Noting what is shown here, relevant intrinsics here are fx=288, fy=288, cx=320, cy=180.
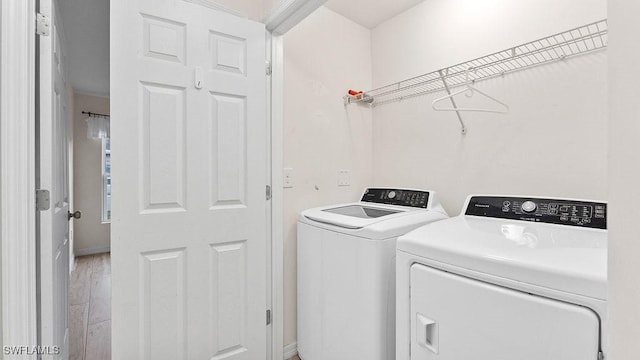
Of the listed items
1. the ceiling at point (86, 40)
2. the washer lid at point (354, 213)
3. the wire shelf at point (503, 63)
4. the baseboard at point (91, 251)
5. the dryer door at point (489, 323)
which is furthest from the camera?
the baseboard at point (91, 251)

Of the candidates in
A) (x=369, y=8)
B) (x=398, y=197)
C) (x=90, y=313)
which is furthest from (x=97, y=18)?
(x=398, y=197)

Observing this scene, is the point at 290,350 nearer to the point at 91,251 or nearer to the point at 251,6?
the point at 251,6

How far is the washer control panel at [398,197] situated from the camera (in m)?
1.82

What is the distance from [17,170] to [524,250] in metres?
1.81

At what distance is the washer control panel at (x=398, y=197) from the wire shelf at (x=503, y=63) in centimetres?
71

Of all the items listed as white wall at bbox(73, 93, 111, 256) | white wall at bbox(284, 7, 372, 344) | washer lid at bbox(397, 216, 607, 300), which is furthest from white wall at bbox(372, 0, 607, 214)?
white wall at bbox(73, 93, 111, 256)

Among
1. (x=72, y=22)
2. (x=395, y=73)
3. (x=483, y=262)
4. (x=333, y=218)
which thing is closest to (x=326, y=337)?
(x=333, y=218)

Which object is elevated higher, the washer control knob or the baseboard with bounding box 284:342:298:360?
the washer control knob

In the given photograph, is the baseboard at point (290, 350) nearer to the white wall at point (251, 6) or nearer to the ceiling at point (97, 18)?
the white wall at point (251, 6)

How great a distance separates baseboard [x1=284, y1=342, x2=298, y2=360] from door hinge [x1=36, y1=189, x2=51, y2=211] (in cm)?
151

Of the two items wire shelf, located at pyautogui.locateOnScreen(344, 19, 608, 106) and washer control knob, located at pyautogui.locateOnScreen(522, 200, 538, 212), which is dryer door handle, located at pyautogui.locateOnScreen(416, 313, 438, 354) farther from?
wire shelf, located at pyautogui.locateOnScreen(344, 19, 608, 106)

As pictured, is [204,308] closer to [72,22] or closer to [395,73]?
[395,73]

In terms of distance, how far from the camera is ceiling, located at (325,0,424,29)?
2059mm

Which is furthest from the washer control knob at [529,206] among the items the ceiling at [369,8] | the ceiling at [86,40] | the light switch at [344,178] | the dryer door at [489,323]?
the ceiling at [86,40]
